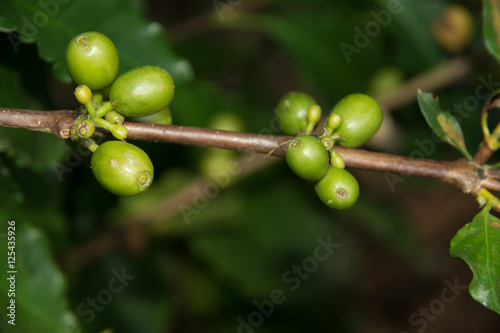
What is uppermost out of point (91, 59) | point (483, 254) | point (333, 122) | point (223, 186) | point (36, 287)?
point (91, 59)

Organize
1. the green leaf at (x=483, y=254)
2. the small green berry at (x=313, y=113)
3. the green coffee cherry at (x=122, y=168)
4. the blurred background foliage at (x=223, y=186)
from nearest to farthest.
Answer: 1. the green coffee cherry at (x=122, y=168)
2. the green leaf at (x=483, y=254)
3. the small green berry at (x=313, y=113)
4. the blurred background foliage at (x=223, y=186)

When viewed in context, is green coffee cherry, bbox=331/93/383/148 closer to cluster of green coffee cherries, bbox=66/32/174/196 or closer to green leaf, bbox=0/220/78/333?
cluster of green coffee cherries, bbox=66/32/174/196

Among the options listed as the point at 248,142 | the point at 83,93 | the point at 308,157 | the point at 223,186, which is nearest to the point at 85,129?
the point at 83,93

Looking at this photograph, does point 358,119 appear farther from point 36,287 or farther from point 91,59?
point 36,287

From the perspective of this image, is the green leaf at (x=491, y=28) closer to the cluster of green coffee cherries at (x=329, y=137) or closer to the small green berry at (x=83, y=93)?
the cluster of green coffee cherries at (x=329, y=137)

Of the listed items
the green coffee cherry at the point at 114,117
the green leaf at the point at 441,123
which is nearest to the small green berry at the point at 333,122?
the green leaf at the point at 441,123

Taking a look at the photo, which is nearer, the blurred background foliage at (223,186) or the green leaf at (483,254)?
the green leaf at (483,254)
